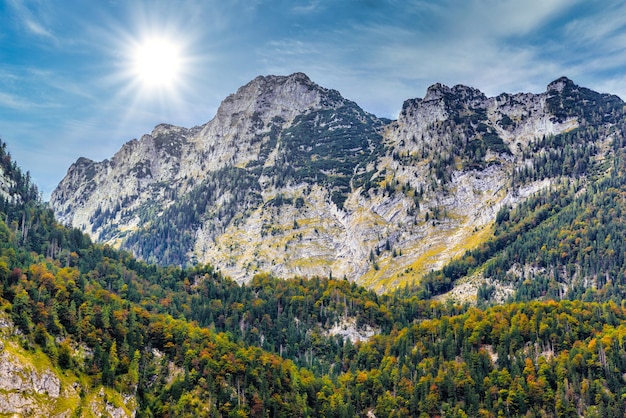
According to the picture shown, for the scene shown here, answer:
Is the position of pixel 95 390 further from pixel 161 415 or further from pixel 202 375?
pixel 202 375

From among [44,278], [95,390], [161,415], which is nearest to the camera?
[95,390]

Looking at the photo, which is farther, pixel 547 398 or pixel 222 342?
pixel 222 342

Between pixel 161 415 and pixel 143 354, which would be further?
pixel 143 354

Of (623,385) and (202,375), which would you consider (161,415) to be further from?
(623,385)

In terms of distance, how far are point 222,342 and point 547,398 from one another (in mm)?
105458

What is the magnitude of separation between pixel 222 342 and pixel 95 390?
58.0 metres

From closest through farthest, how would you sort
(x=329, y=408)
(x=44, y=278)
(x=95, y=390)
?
1. (x=95, y=390)
2. (x=44, y=278)
3. (x=329, y=408)

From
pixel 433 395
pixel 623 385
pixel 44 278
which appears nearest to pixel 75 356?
pixel 44 278

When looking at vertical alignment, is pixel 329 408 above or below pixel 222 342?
below

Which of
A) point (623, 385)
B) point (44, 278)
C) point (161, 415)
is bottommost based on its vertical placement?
point (161, 415)

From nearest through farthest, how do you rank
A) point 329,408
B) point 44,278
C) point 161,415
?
point 161,415 → point 44,278 → point 329,408

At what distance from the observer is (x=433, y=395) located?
180 m

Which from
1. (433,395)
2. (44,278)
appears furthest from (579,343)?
(44,278)

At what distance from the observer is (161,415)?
482 ft
